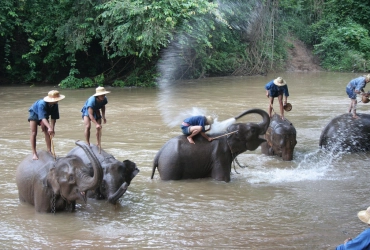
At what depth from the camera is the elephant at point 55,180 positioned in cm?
541

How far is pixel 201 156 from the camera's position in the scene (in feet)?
24.2

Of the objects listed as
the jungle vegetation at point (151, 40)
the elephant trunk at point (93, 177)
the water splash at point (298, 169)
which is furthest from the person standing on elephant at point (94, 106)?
the jungle vegetation at point (151, 40)

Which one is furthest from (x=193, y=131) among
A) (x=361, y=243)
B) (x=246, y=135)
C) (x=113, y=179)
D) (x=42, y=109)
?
(x=361, y=243)

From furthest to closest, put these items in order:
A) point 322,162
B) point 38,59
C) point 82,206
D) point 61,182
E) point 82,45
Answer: point 38,59
point 82,45
point 322,162
point 82,206
point 61,182

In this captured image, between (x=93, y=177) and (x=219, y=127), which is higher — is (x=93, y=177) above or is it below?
below

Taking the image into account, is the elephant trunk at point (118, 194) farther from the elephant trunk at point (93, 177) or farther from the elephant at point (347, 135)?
the elephant at point (347, 135)

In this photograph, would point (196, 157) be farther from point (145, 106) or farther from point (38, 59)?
point (38, 59)

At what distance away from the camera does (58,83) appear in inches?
865

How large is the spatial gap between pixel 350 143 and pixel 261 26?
19.2 metres

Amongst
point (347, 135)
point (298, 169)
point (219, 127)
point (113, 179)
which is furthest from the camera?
point (347, 135)

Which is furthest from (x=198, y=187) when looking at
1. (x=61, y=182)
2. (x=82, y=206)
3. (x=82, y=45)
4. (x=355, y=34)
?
(x=355, y=34)

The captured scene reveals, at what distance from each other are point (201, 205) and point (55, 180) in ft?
6.26

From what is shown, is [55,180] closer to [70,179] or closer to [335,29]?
[70,179]

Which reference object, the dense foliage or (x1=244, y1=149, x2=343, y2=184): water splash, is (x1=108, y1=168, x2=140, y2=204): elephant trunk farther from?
the dense foliage
